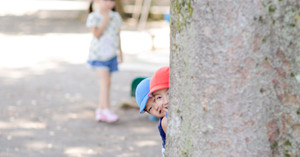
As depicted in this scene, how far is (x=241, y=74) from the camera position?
195 centimetres

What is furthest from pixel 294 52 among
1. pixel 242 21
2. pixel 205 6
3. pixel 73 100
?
pixel 73 100

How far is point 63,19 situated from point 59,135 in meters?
13.0

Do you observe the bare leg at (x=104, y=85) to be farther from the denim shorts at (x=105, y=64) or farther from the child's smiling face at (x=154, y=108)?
the child's smiling face at (x=154, y=108)

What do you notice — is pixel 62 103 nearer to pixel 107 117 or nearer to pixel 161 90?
pixel 107 117

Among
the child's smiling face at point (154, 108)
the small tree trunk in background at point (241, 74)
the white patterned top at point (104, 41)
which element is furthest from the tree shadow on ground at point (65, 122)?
the small tree trunk in background at point (241, 74)

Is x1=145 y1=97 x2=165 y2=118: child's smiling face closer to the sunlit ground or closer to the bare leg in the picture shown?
the sunlit ground

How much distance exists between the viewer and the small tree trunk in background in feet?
6.22

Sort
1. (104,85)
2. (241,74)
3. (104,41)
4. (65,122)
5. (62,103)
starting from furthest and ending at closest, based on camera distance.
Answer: (62,103) < (65,122) < (104,85) < (104,41) < (241,74)

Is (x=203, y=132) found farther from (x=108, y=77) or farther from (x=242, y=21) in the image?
(x=108, y=77)

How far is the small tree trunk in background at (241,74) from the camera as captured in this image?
6.22 ft

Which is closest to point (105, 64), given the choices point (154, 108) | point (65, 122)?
point (65, 122)

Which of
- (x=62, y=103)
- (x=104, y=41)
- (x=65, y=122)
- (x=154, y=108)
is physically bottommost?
(x=62, y=103)

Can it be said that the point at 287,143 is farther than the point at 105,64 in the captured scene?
No

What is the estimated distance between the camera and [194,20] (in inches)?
79.1
